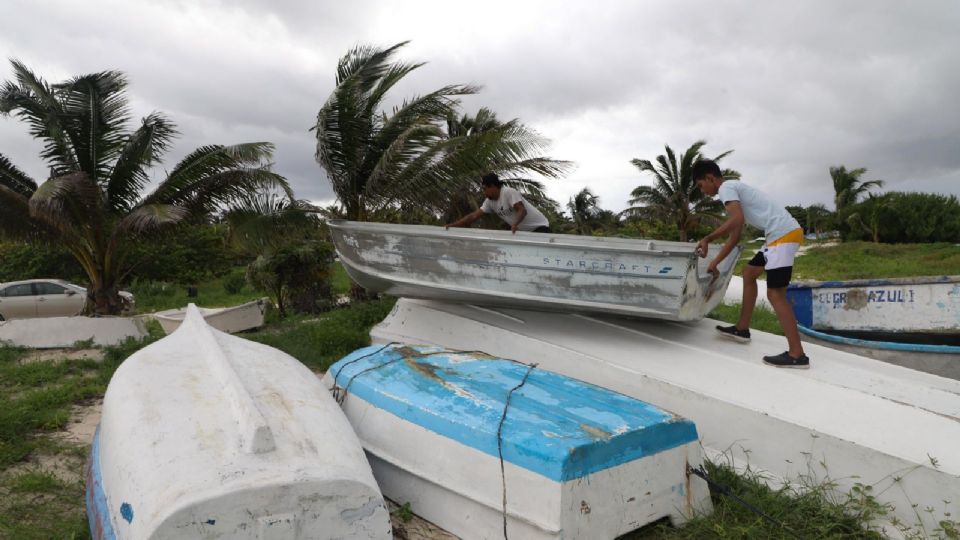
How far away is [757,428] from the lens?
12.2ft

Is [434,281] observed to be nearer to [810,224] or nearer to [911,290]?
[911,290]

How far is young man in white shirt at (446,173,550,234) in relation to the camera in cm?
634

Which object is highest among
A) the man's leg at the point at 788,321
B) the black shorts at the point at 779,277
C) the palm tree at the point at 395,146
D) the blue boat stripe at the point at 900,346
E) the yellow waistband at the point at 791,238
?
the palm tree at the point at 395,146

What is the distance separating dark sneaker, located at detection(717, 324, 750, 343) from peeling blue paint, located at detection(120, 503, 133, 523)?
14.5 ft

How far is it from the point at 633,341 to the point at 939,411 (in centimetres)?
203

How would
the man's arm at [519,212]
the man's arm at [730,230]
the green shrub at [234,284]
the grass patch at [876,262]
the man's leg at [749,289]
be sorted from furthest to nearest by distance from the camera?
the green shrub at [234,284]
the grass patch at [876,262]
the man's arm at [519,212]
the man's leg at [749,289]
the man's arm at [730,230]

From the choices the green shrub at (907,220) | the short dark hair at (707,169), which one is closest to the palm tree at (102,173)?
the short dark hair at (707,169)

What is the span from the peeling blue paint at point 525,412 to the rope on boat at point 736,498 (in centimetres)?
18

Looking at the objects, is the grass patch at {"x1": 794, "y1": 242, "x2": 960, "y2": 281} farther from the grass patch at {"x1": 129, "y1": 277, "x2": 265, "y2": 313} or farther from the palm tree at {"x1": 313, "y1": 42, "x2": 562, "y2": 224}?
the grass patch at {"x1": 129, "y1": 277, "x2": 265, "y2": 313}

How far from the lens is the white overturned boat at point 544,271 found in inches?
186

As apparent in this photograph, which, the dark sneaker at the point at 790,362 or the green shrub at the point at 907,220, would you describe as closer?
the dark sneaker at the point at 790,362

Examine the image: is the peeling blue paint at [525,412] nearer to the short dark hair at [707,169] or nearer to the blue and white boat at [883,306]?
the short dark hair at [707,169]

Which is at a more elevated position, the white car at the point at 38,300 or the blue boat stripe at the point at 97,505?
the white car at the point at 38,300

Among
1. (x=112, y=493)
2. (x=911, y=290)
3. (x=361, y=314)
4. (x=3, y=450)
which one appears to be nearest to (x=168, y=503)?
(x=112, y=493)
